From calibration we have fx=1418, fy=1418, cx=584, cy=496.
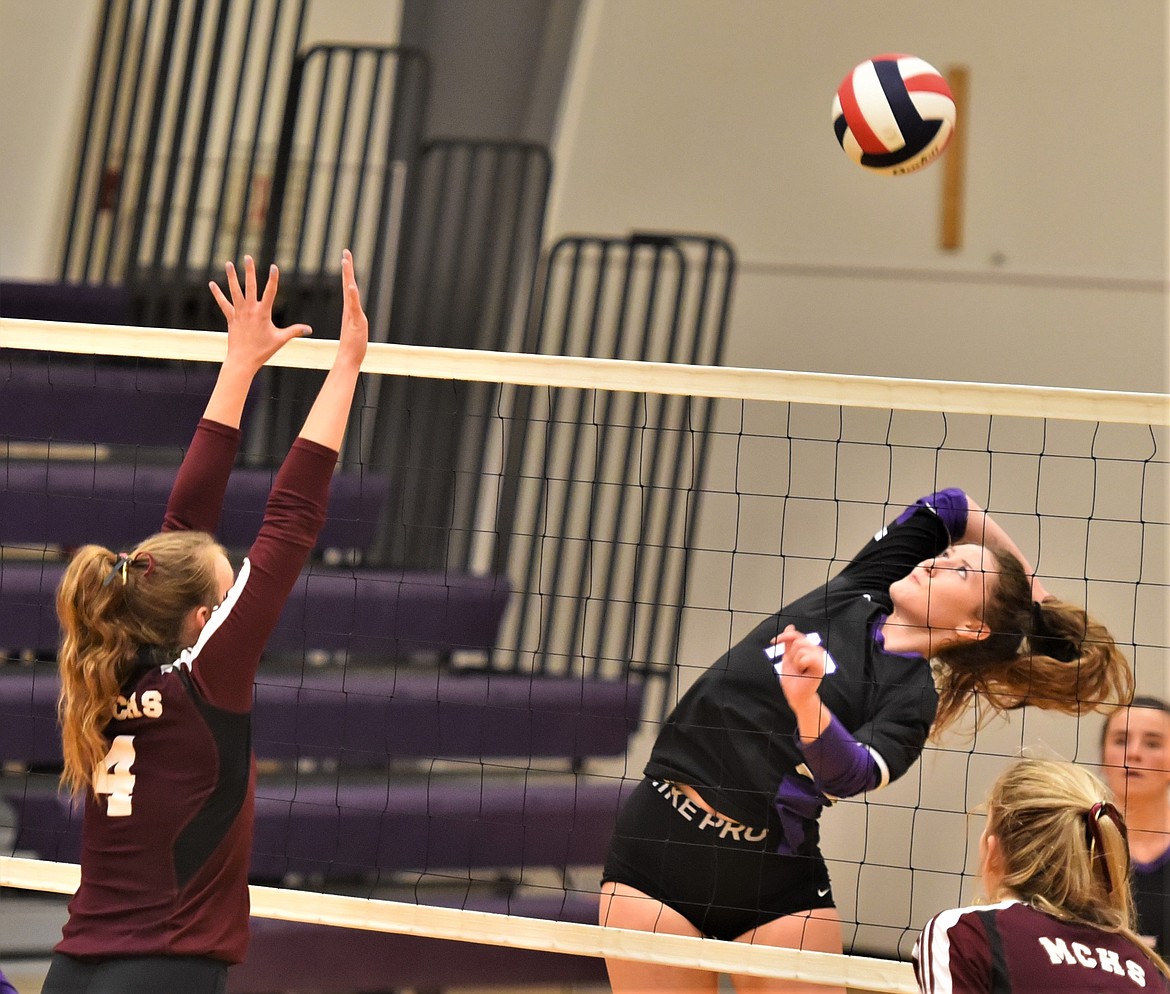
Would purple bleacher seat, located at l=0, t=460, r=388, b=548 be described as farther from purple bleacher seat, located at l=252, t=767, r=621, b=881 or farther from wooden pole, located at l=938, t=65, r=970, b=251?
wooden pole, located at l=938, t=65, r=970, b=251

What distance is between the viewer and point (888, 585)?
114 inches

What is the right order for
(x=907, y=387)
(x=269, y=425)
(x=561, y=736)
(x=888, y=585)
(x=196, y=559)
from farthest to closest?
(x=269, y=425), (x=561, y=736), (x=888, y=585), (x=907, y=387), (x=196, y=559)

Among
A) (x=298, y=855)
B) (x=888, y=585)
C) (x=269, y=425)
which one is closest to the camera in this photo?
(x=888, y=585)

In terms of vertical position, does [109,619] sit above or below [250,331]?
below

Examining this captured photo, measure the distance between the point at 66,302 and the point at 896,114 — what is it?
3021 mm

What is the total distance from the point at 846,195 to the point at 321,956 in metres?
3.64

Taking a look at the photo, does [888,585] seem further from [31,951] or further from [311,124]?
[311,124]

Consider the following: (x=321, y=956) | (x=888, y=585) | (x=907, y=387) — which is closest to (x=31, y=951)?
(x=321, y=956)

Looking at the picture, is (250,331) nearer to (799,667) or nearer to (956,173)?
(799,667)

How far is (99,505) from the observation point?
4.20 metres

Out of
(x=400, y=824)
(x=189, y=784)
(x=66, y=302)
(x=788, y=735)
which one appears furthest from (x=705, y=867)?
(x=66, y=302)

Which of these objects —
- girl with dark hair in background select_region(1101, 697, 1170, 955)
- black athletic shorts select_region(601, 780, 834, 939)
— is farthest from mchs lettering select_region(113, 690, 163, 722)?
girl with dark hair in background select_region(1101, 697, 1170, 955)

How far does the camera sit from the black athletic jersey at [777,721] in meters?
2.66

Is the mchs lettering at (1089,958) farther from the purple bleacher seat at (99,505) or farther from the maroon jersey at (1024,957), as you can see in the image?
the purple bleacher seat at (99,505)
